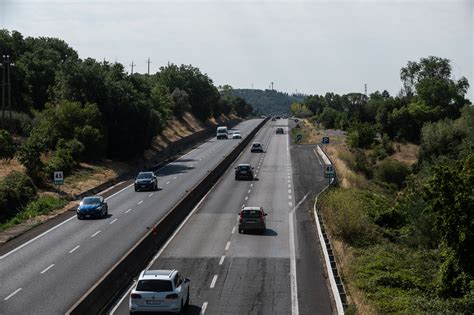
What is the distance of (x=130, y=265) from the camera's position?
2727 cm

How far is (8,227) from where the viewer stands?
39.0 m

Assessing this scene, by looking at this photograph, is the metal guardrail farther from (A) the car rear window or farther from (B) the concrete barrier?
(B) the concrete barrier

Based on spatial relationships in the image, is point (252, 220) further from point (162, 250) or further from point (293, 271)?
point (293, 271)

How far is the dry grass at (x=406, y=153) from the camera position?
9056 centimetres

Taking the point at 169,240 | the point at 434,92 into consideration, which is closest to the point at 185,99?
the point at 434,92

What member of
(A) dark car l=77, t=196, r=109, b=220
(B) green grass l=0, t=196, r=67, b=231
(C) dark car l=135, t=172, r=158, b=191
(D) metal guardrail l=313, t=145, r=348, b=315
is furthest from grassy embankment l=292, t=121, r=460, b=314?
(B) green grass l=0, t=196, r=67, b=231

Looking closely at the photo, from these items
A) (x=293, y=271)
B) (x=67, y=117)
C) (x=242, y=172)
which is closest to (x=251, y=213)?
(x=293, y=271)

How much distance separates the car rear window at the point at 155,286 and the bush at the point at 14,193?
74.6 ft

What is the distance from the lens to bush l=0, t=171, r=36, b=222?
41906 mm

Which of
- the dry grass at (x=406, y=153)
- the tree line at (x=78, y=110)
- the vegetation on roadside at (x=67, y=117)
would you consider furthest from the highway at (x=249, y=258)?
the dry grass at (x=406, y=153)

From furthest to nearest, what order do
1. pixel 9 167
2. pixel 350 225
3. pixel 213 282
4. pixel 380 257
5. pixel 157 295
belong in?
pixel 9 167
pixel 350 225
pixel 380 257
pixel 213 282
pixel 157 295

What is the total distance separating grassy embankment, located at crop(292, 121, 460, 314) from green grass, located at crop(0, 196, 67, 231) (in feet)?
60.4

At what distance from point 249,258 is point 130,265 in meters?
6.34

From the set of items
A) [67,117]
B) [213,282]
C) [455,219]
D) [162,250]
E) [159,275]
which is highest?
[67,117]
